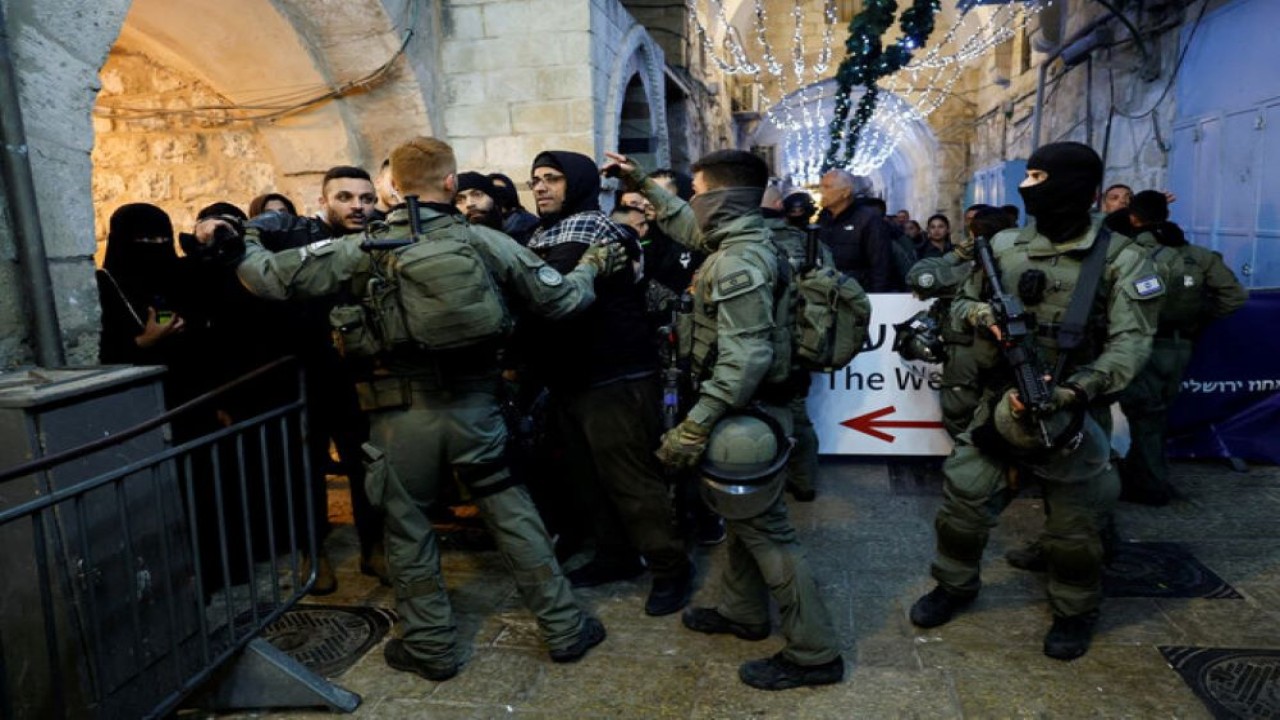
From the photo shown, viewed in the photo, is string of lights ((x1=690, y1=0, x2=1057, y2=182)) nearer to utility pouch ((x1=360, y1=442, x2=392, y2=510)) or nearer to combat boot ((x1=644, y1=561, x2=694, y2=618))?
combat boot ((x1=644, y1=561, x2=694, y2=618))

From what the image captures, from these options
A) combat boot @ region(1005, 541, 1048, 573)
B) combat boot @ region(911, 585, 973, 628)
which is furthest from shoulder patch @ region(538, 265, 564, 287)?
combat boot @ region(1005, 541, 1048, 573)

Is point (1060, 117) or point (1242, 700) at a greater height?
point (1060, 117)

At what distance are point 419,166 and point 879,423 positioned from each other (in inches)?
147

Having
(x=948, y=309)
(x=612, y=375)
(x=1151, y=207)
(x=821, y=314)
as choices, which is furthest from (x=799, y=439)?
(x=1151, y=207)

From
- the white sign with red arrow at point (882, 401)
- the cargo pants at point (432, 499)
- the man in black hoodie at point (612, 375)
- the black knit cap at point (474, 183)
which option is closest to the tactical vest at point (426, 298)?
the cargo pants at point (432, 499)

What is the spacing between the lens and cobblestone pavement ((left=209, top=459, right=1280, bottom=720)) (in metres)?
2.91

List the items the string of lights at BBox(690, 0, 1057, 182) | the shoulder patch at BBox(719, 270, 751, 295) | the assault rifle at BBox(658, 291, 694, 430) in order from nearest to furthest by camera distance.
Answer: the shoulder patch at BBox(719, 270, 751, 295) → the assault rifle at BBox(658, 291, 694, 430) → the string of lights at BBox(690, 0, 1057, 182)

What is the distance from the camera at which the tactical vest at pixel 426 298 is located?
9.36 ft

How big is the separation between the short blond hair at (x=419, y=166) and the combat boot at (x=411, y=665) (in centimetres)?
179

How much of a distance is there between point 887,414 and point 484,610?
3125 mm

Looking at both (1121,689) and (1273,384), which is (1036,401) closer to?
(1121,689)

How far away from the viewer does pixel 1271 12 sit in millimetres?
6781

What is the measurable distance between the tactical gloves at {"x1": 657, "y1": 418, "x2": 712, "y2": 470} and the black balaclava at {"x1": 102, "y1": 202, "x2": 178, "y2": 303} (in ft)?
8.14

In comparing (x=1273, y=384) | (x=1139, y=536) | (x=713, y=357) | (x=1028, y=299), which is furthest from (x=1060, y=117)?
(x=713, y=357)
